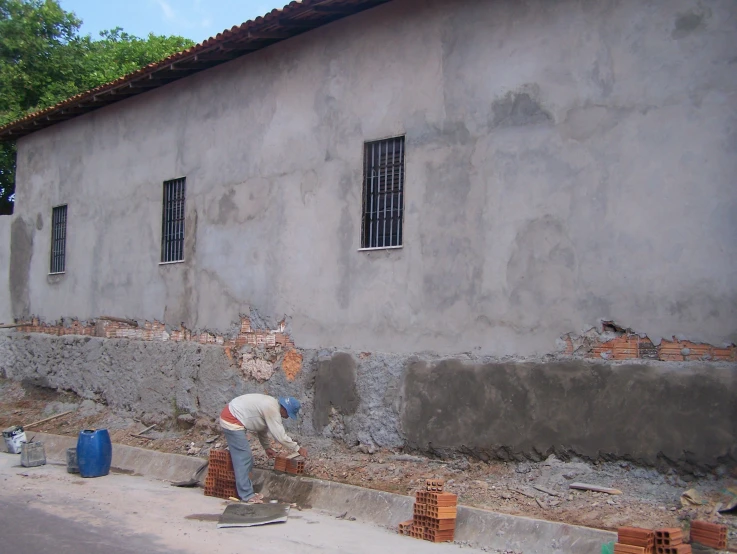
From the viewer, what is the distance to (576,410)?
27.4 ft

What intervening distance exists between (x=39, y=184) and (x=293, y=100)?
862cm

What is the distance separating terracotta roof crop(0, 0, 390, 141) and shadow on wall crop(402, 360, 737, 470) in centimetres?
501

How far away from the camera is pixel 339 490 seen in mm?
9117

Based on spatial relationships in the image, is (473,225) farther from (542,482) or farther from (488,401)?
(542,482)

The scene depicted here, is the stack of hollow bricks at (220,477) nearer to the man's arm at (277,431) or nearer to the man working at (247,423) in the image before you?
the man working at (247,423)

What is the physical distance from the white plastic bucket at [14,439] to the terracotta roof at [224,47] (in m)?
6.30

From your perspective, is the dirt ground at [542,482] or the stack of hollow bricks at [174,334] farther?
the stack of hollow bricks at [174,334]

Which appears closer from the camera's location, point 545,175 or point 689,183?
point 689,183

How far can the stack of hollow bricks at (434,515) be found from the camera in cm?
769

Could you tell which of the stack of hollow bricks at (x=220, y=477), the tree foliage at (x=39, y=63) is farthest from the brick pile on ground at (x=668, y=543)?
the tree foliage at (x=39, y=63)

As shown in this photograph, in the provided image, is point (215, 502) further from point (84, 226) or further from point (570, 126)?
point (84, 226)

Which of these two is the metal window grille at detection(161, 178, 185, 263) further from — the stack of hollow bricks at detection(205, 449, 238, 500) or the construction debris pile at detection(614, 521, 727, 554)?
the construction debris pile at detection(614, 521, 727, 554)

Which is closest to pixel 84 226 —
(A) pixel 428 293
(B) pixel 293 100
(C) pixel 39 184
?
(C) pixel 39 184

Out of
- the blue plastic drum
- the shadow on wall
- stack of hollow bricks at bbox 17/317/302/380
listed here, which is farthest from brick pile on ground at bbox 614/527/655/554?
the blue plastic drum
